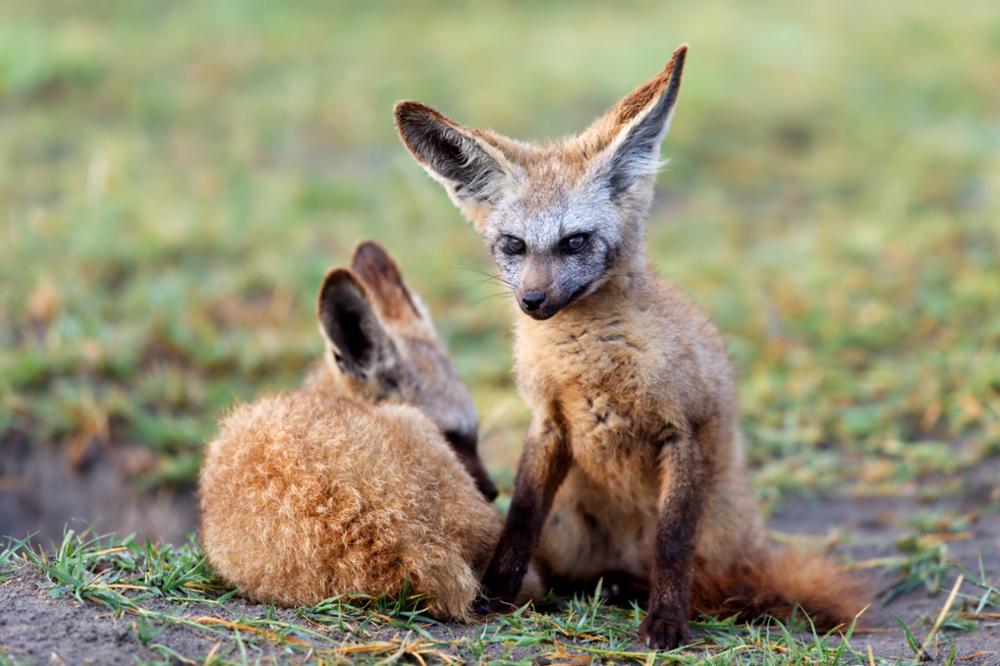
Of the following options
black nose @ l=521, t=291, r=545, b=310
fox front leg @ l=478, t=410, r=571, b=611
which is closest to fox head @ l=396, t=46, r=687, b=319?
black nose @ l=521, t=291, r=545, b=310

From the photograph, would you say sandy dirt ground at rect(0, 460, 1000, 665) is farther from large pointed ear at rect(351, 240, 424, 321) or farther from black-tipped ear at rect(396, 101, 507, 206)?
large pointed ear at rect(351, 240, 424, 321)

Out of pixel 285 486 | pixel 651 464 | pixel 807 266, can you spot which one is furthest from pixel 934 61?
pixel 285 486

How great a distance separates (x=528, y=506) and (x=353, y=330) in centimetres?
145

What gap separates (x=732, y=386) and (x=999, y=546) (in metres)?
1.50

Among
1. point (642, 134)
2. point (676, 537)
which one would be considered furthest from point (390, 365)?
point (676, 537)

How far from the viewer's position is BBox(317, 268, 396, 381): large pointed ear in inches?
204

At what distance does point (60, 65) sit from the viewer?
10656mm

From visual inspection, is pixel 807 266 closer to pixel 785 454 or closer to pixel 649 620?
pixel 785 454

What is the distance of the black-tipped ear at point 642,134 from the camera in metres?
4.43

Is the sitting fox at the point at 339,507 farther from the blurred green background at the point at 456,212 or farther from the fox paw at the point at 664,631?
the blurred green background at the point at 456,212

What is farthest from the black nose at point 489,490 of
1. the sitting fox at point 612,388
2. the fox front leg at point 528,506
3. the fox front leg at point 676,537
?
the fox front leg at point 676,537

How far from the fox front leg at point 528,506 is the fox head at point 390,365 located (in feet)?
2.12

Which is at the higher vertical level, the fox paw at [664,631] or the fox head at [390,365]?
the fox head at [390,365]

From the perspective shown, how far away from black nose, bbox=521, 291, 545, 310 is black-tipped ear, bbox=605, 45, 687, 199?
63 cm
